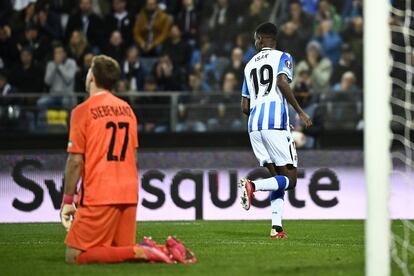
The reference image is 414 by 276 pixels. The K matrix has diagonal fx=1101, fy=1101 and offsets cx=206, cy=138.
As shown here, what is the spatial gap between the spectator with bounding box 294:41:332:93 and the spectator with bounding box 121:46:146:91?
2560mm

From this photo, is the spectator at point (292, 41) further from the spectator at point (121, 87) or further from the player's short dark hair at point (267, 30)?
the player's short dark hair at point (267, 30)

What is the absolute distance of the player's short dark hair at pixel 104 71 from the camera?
26.9ft

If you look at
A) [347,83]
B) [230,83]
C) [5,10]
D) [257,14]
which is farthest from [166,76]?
[5,10]

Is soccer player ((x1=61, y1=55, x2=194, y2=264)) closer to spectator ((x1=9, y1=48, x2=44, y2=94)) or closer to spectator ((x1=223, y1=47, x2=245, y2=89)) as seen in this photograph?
spectator ((x1=223, y1=47, x2=245, y2=89))

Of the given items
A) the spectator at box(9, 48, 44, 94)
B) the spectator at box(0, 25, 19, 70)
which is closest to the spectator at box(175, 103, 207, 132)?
the spectator at box(9, 48, 44, 94)

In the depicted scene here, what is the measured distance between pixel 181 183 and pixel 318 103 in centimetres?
249

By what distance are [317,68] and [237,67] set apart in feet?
4.29

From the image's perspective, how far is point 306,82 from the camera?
57.0 ft

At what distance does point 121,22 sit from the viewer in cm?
1869

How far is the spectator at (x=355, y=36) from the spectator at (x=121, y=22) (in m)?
3.61

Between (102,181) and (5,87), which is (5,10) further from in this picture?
(102,181)

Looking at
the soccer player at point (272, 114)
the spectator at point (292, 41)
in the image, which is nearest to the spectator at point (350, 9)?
the spectator at point (292, 41)

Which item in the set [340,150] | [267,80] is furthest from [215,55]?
[267,80]

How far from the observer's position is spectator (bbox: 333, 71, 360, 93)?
58.0 ft
